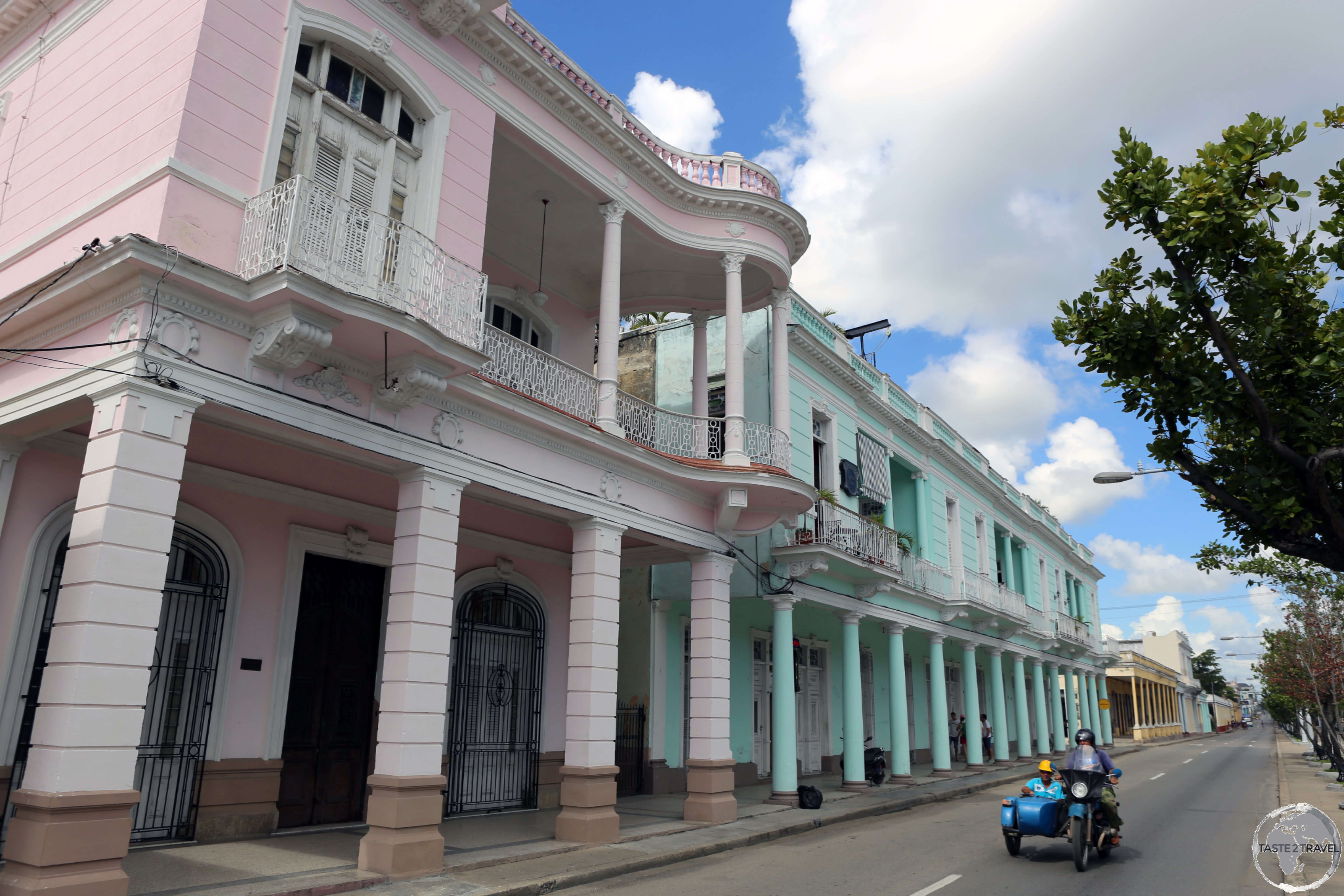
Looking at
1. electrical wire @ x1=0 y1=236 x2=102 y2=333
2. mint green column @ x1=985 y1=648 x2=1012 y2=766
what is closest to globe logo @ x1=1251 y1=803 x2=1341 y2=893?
electrical wire @ x1=0 y1=236 x2=102 y2=333

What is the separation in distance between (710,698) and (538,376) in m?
5.41

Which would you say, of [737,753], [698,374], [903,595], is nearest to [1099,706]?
[903,595]

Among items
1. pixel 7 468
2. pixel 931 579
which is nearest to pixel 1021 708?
pixel 931 579

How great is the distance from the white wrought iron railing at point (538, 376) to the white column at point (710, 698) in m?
3.40

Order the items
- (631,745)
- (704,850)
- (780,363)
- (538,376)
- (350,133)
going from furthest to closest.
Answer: (631,745) → (780,363) → (538,376) → (704,850) → (350,133)

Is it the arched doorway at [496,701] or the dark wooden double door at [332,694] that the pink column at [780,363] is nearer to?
the arched doorway at [496,701]

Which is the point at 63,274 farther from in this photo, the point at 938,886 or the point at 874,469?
the point at 874,469

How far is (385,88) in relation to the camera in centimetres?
951

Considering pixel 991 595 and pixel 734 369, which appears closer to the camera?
pixel 734 369

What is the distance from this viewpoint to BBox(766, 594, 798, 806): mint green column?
14.9 metres

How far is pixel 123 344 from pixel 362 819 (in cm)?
714

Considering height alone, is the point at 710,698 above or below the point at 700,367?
below

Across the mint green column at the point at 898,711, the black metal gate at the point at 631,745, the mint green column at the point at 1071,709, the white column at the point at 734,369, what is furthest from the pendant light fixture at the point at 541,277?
the mint green column at the point at 1071,709

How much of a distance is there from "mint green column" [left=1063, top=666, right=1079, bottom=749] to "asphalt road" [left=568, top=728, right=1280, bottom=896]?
19.2 meters
